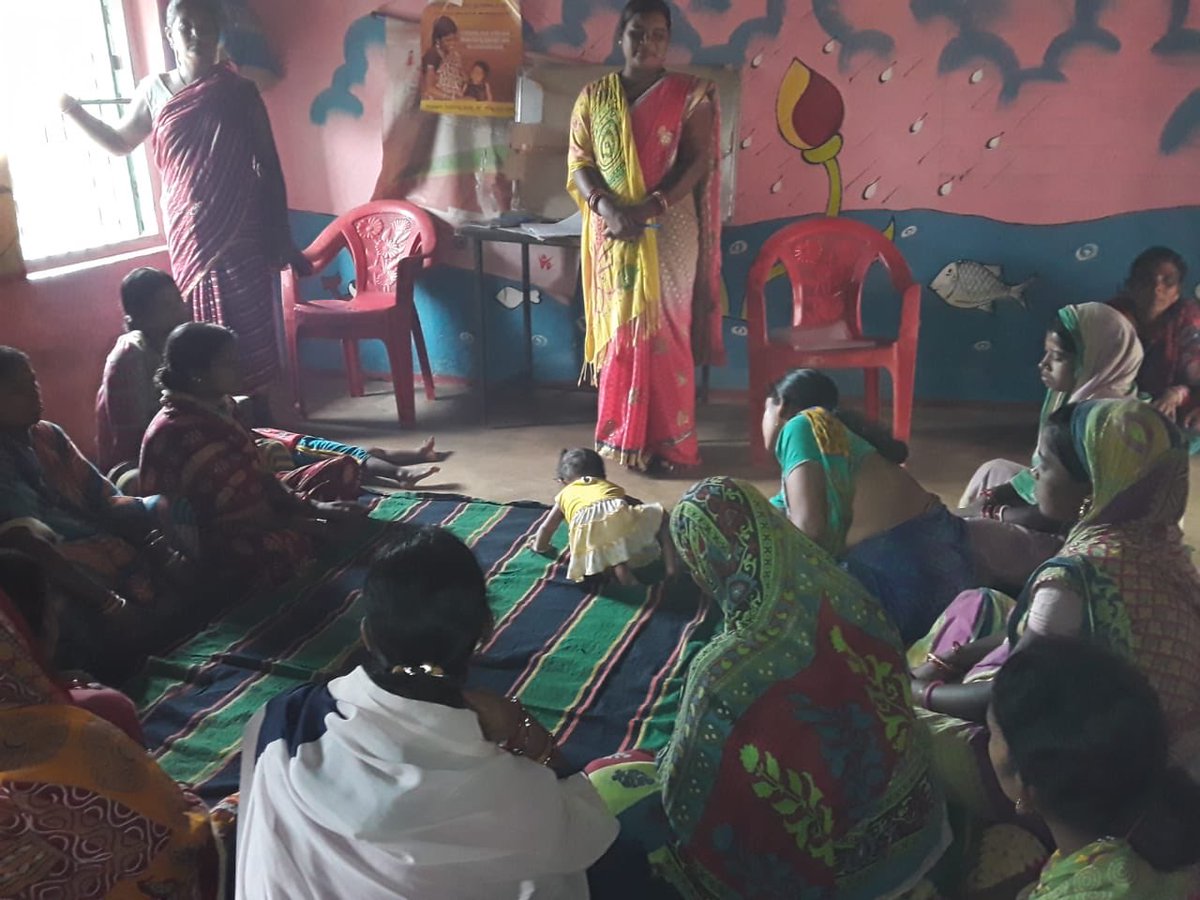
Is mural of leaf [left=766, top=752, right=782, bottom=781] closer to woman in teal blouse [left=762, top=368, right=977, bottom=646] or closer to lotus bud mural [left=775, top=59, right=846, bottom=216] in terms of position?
woman in teal blouse [left=762, top=368, right=977, bottom=646]

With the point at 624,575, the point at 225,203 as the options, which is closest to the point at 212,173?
the point at 225,203

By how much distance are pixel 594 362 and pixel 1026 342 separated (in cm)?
193

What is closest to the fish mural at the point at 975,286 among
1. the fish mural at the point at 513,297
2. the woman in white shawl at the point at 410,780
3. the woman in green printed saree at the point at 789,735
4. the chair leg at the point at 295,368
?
the fish mural at the point at 513,297

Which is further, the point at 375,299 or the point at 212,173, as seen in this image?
the point at 375,299

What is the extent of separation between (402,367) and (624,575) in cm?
202

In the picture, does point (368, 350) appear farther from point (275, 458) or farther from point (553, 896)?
point (553, 896)

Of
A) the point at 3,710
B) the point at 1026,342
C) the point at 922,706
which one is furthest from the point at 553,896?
the point at 1026,342

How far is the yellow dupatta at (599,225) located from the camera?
3615 mm

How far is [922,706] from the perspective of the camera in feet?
6.19

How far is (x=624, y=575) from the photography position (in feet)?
9.02

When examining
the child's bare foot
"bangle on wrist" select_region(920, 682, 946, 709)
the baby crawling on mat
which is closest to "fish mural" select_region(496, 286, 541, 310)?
the baby crawling on mat

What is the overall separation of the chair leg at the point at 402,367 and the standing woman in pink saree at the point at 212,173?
0.51 metres

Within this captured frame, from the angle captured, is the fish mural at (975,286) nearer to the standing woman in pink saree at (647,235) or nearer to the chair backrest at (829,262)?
the chair backrest at (829,262)

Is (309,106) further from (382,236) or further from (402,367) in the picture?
(402,367)
